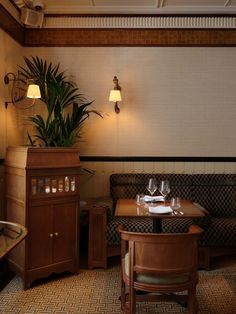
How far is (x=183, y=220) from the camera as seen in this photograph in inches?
149

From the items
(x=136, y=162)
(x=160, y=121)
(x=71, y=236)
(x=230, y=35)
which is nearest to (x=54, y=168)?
(x=71, y=236)

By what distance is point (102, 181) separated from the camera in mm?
4594

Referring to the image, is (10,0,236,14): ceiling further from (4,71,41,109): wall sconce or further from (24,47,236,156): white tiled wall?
(4,71,41,109): wall sconce

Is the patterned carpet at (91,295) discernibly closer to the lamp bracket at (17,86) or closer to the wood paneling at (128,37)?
the lamp bracket at (17,86)

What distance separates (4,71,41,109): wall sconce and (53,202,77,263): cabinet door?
54.4 inches

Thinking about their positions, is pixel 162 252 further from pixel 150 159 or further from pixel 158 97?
pixel 158 97

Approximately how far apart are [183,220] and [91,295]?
4.51 ft

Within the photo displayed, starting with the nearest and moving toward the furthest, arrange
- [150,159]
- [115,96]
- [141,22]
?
[115,96]
[141,22]
[150,159]

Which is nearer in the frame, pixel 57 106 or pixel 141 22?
pixel 57 106

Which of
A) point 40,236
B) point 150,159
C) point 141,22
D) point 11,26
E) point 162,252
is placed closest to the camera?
point 162,252

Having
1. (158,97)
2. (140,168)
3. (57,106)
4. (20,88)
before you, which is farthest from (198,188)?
(20,88)

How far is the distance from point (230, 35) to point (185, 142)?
63.2 inches

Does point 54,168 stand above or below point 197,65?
below

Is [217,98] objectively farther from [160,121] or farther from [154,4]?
[154,4]
